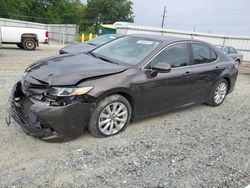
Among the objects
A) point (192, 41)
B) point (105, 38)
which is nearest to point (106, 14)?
point (105, 38)

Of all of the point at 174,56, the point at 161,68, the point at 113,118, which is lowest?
the point at 113,118

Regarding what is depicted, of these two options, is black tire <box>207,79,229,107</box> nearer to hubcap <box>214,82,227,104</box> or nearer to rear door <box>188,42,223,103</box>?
hubcap <box>214,82,227,104</box>

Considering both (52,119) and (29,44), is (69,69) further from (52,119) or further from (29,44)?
(29,44)

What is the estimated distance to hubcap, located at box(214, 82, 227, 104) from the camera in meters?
6.41

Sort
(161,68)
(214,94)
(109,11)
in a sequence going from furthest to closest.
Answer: (109,11) → (214,94) → (161,68)

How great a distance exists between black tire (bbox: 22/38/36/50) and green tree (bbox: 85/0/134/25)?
66691 millimetres

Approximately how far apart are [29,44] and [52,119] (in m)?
15.4

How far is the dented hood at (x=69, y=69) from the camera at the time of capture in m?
3.82

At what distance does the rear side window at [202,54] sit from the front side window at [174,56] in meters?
0.29

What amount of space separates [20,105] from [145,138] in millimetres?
1952

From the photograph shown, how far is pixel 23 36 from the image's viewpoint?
1731cm

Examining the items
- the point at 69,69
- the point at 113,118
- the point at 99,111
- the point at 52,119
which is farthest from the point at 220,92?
the point at 52,119

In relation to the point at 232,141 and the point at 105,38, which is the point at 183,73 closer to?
the point at 232,141

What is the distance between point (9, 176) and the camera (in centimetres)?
312
